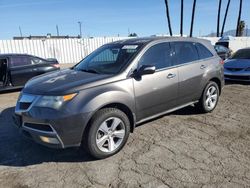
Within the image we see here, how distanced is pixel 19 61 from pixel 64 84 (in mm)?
6432

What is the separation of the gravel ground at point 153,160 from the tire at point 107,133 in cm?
14

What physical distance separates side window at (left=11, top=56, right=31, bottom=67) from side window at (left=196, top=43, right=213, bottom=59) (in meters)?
6.57

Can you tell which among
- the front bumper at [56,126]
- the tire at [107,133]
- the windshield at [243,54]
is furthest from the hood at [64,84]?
the windshield at [243,54]

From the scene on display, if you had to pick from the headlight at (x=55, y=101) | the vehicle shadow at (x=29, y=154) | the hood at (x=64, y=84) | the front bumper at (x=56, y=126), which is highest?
the hood at (x=64, y=84)

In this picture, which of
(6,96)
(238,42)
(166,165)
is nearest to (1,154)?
(166,165)

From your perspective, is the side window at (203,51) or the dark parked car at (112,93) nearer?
the dark parked car at (112,93)

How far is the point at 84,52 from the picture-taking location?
2153 cm

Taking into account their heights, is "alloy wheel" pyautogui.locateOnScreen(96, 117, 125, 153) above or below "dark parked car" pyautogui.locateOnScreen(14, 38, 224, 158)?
below

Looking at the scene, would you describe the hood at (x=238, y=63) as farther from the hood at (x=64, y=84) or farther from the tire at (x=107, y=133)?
the hood at (x=64, y=84)

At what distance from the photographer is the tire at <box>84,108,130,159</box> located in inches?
143

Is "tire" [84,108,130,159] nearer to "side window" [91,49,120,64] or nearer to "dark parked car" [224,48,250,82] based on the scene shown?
"side window" [91,49,120,64]

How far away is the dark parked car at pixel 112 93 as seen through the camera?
11.5 ft

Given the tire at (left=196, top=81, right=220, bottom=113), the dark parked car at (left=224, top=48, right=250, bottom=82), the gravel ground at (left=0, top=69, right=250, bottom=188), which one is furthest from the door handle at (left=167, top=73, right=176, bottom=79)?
the dark parked car at (left=224, top=48, right=250, bottom=82)

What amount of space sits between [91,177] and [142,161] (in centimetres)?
78
